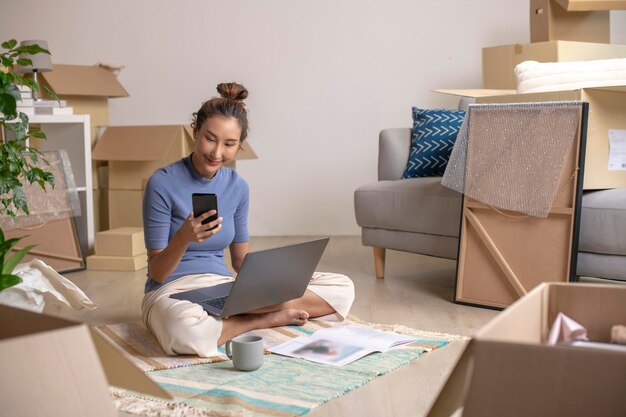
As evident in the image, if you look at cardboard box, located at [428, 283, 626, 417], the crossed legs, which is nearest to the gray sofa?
the crossed legs

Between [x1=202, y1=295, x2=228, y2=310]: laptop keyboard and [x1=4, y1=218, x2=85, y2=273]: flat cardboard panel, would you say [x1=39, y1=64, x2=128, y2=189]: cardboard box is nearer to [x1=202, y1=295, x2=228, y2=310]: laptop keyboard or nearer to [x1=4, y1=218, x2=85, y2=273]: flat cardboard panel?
[x1=4, y1=218, x2=85, y2=273]: flat cardboard panel

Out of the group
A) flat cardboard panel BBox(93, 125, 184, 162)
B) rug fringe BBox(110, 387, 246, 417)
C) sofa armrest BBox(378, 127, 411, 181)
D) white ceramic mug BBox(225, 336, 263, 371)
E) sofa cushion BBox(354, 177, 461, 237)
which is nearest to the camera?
rug fringe BBox(110, 387, 246, 417)

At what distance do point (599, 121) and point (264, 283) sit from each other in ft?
4.69

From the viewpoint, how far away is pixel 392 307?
9.70ft

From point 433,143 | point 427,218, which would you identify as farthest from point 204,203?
point 433,143

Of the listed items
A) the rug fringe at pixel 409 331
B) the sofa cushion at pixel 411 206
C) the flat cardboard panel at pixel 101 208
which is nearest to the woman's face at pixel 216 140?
the rug fringe at pixel 409 331

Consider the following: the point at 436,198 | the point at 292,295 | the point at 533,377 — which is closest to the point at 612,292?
the point at 533,377

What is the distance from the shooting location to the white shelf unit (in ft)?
13.1

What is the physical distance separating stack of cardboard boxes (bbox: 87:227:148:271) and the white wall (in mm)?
1215

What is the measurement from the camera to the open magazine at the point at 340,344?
2.22 m

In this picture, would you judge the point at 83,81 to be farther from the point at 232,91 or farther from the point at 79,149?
the point at 232,91

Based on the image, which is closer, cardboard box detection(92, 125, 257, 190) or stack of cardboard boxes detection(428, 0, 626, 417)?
stack of cardboard boxes detection(428, 0, 626, 417)

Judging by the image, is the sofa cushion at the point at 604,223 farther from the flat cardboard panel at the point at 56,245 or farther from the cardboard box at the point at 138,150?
the flat cardboard panel at the point at 56,245

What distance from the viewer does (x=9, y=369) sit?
2.45 ft
